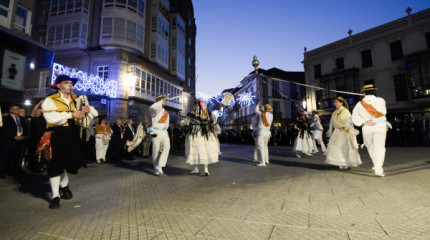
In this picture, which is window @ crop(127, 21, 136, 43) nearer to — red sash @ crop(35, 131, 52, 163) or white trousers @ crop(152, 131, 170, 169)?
white trousers @ crop(152, 131, 170, 169)

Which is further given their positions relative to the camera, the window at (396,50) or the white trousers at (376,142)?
the window at (396,50)

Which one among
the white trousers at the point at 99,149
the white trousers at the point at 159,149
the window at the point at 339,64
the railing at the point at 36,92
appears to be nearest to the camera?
the white trousers at the point at 159,149

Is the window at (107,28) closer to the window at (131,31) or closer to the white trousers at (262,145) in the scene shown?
the window at (131,31)

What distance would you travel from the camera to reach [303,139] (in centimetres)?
917

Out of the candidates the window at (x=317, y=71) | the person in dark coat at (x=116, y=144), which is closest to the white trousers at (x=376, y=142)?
the person in dark coat at (x=116, y=144)

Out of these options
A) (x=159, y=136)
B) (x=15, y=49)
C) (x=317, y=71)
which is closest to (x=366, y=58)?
(x=317, y=71)

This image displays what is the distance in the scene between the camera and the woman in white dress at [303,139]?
9047 millimetres

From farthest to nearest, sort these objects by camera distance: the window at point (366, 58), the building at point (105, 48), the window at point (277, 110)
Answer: the window at point (277, 110)
the window at point (366, 58)
the building at point (105, 48)

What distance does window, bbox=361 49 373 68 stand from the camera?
72.8 ft

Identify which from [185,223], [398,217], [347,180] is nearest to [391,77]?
[347,180]

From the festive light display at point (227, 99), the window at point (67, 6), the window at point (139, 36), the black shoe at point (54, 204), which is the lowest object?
the black shoe at point (54, 204)

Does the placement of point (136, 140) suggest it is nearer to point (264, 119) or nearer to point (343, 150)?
point (264, 119)

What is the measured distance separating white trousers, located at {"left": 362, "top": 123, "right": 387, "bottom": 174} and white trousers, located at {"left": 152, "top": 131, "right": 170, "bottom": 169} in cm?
505

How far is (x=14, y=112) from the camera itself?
20.3 feet
